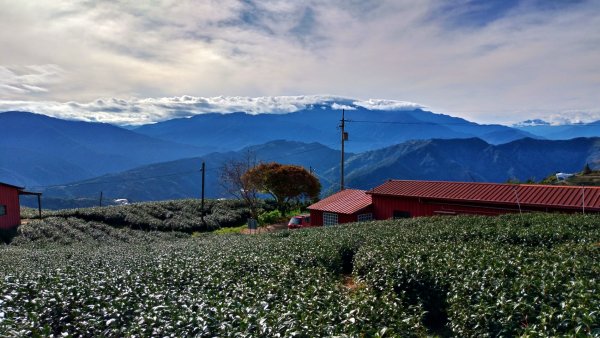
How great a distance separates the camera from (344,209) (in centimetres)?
3272

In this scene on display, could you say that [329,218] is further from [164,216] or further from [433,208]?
[164,216]

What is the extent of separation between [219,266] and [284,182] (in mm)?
31130

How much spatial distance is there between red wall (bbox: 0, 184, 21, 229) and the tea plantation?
27.0 meters

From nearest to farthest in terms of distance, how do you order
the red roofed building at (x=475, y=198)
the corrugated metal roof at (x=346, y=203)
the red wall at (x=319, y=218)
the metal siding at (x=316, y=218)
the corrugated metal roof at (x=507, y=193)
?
the corrugated metal roof at (x=507, y=193) < the red roofed building at (x=475, y=198) < the corrugated metal roof at (x=346, y=203) < the red wall at (x=319, y=218) < the metal siding at (x=316, y=218)

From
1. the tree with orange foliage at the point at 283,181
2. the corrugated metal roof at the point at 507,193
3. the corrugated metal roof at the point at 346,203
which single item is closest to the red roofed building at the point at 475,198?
the corrugated metal roof at the point at 507,193

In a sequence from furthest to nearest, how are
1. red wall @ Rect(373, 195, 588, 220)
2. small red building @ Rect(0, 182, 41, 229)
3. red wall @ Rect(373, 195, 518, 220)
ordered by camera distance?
small red building @ Rect(0, 182, 41, 229), red wall @ Rect(373, 195, 518, 220), red wall @ Rect(373, 195, 588, 220)

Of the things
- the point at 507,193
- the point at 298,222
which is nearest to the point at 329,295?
the point at 507,193

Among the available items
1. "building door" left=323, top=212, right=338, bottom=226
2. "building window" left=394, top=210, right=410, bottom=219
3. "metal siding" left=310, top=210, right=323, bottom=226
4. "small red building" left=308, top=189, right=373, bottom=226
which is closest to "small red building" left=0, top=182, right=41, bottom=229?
"metal siding" left=310, top=210, right=323, bottom=226

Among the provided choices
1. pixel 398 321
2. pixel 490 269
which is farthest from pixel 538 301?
pixel 398 321

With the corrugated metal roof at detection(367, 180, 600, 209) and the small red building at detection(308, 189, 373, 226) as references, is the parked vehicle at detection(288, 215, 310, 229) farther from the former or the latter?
the corrugated metal roof at detection(367, 180, 600, 209)

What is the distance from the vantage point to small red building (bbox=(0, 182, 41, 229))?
34.1 metres

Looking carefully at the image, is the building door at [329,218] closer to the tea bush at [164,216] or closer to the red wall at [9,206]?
the tea bush at [164,216]

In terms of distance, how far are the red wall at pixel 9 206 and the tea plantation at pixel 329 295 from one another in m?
27.0

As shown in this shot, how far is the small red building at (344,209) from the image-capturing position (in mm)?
31750
